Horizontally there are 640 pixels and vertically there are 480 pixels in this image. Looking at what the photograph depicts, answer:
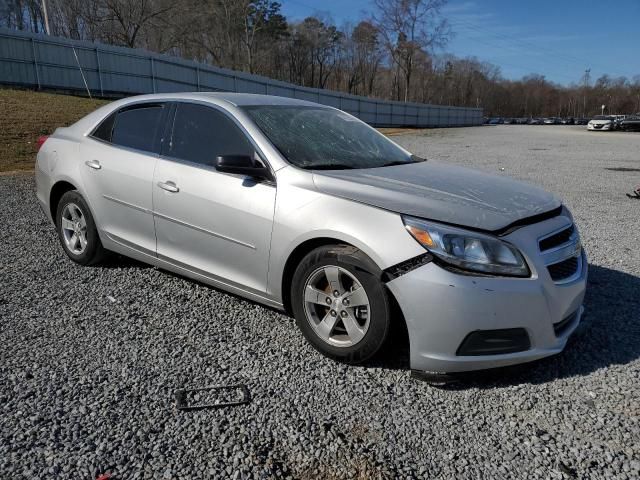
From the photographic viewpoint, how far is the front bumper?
2549 mm

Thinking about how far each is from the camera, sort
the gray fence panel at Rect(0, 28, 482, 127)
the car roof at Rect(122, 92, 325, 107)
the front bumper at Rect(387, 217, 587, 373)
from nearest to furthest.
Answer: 1. the front bumper at Rect(387, 217, 587, 373)
2. the car roof at Rect(122, 92, 325, 107)
3. the gray fence panel at Rect(0, 28, 482, 127)

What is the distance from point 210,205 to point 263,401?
4.61 ft

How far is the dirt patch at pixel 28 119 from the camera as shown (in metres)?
12.0

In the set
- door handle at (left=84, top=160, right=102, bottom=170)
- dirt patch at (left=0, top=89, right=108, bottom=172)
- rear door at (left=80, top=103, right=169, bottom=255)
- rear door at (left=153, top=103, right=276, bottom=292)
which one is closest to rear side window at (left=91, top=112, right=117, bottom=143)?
rear door at (left=80, top=103, right=169, bottom=255)

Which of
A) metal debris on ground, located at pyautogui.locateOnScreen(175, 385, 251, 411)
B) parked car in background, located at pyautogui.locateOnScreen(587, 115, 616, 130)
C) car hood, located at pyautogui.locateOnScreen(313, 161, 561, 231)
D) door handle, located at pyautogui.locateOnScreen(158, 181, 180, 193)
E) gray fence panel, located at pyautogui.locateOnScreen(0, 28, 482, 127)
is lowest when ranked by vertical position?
metal debris on ground, located at pyautogui.locateOnScreen(175, 385, 251, 411)

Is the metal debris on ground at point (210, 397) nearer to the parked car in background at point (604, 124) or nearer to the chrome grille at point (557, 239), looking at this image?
the chrome grille at point (557, 239)

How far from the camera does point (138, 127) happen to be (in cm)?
416

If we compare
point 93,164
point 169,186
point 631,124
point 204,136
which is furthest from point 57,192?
point 631,124

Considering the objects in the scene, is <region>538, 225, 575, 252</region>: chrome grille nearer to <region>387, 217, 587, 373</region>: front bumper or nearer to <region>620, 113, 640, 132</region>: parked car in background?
<region>387, 217, 587, 373</region>: front bumper

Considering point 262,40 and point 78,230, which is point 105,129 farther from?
point 262,40

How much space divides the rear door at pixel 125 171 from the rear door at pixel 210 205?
141 millimetres

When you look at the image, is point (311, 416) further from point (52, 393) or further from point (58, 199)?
point (58, 199)

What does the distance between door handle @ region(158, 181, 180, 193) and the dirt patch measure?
29.8 ft

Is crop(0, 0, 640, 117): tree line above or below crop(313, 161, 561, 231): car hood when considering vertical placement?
above
